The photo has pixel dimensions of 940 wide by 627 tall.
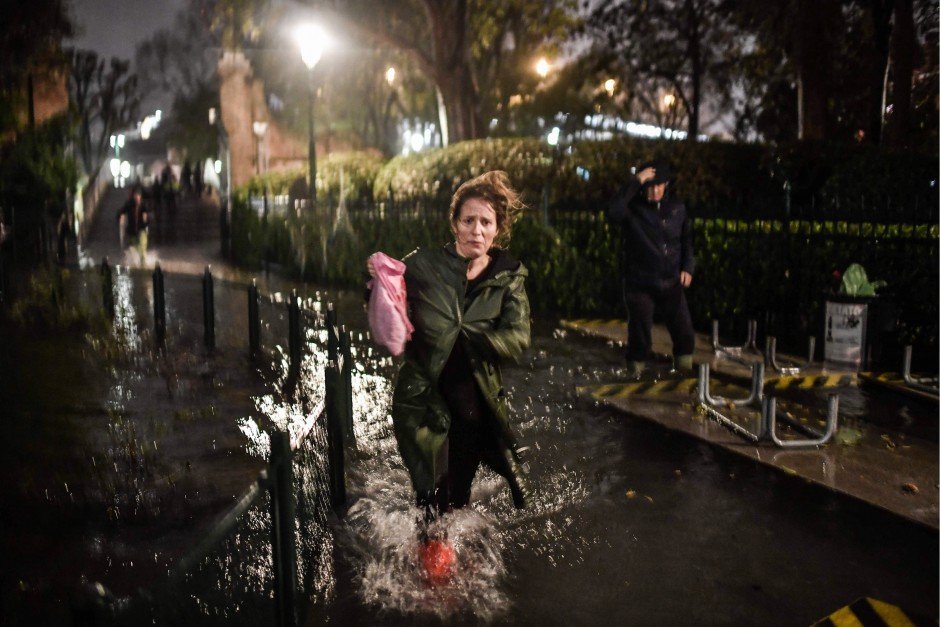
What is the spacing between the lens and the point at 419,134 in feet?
197

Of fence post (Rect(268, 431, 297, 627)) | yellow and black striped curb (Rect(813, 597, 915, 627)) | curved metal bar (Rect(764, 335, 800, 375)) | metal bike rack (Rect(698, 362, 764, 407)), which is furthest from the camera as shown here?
curved metal bar (Rect(764, 335, 800, 375))

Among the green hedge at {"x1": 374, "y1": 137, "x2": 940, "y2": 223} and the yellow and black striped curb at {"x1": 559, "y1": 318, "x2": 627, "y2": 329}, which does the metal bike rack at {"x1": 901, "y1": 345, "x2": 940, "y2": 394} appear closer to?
the yellow and black striped curb at {"x1": 559, "y1": 318, "x2": 627, "y2": 329}

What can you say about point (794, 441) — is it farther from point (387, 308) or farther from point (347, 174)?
point (347, 174)

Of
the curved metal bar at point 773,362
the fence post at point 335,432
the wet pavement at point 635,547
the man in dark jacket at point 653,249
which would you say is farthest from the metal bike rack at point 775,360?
the fence post at point 335,432

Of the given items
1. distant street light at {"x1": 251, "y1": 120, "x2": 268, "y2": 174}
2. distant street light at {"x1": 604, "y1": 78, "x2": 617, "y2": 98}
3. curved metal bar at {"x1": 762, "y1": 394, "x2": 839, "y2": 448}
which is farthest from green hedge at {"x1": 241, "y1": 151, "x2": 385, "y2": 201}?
distant street light at {"x1": 251, "y1": 120, "x2": 268, "y2": 174}

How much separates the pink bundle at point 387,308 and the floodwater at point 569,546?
Answer: 0.88 m

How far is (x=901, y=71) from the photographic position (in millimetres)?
18969

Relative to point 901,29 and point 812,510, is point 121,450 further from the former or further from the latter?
point 901,29

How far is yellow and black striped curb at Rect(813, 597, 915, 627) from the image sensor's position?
11.5 ft

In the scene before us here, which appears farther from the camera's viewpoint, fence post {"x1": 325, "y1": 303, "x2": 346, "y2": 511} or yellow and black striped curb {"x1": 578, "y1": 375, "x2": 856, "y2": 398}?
yellow and black striped curb {"x1": 578, "y1": 375, "x2": 856, "y2": 398}

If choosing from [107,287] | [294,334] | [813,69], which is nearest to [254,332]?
[294,334]

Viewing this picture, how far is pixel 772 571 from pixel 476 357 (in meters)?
1.75

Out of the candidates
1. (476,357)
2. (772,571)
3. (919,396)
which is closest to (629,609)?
(772,571)

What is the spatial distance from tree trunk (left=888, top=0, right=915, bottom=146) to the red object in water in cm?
1782
